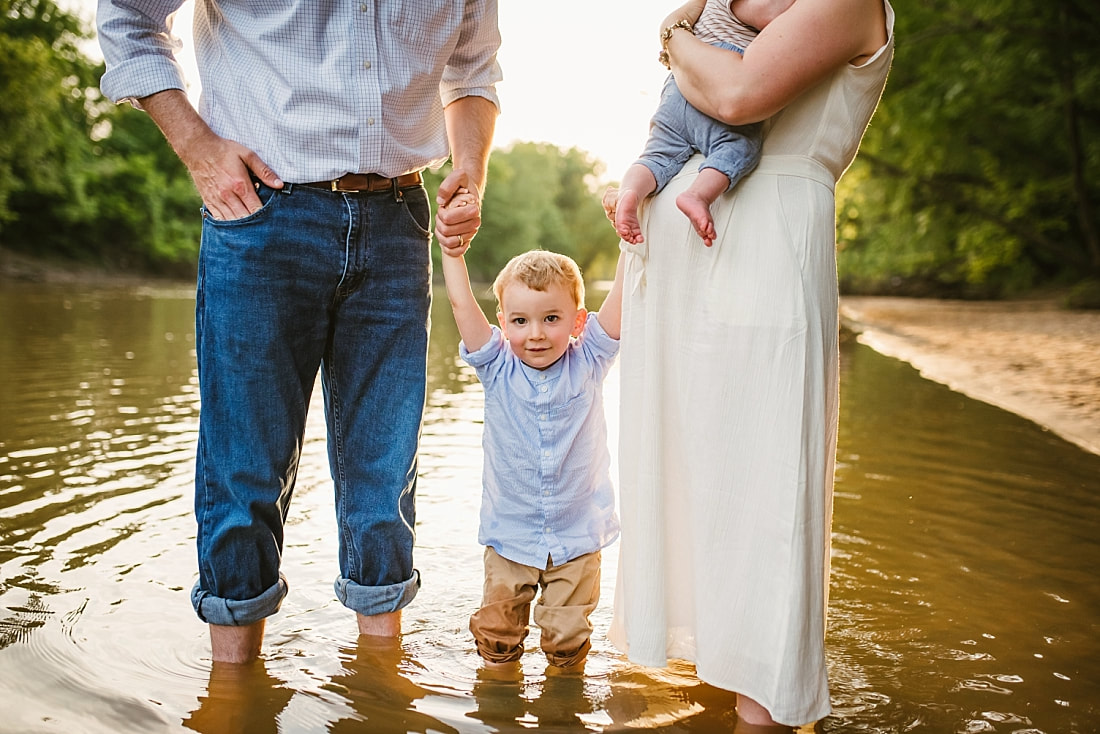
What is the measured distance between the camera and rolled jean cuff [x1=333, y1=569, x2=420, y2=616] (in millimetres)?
2732

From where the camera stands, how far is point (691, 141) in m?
2.29

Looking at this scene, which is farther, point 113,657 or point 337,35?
point 113,657

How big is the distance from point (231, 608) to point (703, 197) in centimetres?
149

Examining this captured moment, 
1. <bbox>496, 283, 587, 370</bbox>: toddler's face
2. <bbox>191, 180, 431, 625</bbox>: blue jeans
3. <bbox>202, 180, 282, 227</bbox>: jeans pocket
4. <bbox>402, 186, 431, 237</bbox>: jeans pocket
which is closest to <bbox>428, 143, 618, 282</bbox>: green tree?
<bbox>496, 283, 587, 370</bbox>: toddler's face

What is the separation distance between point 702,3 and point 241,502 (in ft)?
5.21

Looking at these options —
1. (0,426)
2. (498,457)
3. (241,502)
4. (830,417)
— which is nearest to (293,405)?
(241,502)

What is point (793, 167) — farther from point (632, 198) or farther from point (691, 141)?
point (632, 198)

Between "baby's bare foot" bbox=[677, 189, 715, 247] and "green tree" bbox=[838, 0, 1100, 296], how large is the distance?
1594 centimetres

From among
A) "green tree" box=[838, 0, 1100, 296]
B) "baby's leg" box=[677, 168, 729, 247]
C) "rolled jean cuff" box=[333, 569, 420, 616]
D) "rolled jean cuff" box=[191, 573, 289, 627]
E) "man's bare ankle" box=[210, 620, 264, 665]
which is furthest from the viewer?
"green tree" box=[838, 0, 1100, 296]

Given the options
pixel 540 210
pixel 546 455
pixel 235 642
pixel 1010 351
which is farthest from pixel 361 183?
pixel 540 210

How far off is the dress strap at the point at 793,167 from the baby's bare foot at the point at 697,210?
17cm

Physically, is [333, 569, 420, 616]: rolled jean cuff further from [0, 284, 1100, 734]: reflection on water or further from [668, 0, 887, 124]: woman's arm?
[668, 0, 887, 124]: woman's arm

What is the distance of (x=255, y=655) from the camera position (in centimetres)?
270

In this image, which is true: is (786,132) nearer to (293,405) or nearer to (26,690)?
(293,405)
